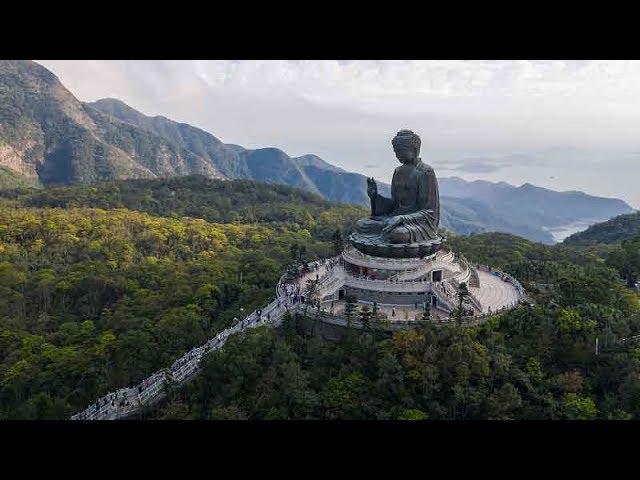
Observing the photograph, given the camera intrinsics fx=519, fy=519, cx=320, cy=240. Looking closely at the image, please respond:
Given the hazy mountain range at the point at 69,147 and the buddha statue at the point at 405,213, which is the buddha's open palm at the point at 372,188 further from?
the hazy mountain range at the point at 69,147

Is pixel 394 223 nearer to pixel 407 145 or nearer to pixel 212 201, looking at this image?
pixel 407 145

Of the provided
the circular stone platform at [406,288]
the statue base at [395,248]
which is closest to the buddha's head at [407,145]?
the statue base at [395,248]

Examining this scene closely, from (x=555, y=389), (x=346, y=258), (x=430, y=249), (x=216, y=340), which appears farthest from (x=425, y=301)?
(x=216, y=340)

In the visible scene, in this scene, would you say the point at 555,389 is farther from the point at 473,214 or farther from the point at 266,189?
the point at 473,214

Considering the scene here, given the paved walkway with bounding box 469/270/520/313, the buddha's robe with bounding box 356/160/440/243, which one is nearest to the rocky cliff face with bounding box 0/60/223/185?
the buddha's robe with bounding box 356/160/440/243

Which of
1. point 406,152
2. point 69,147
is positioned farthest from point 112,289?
point 69,147
